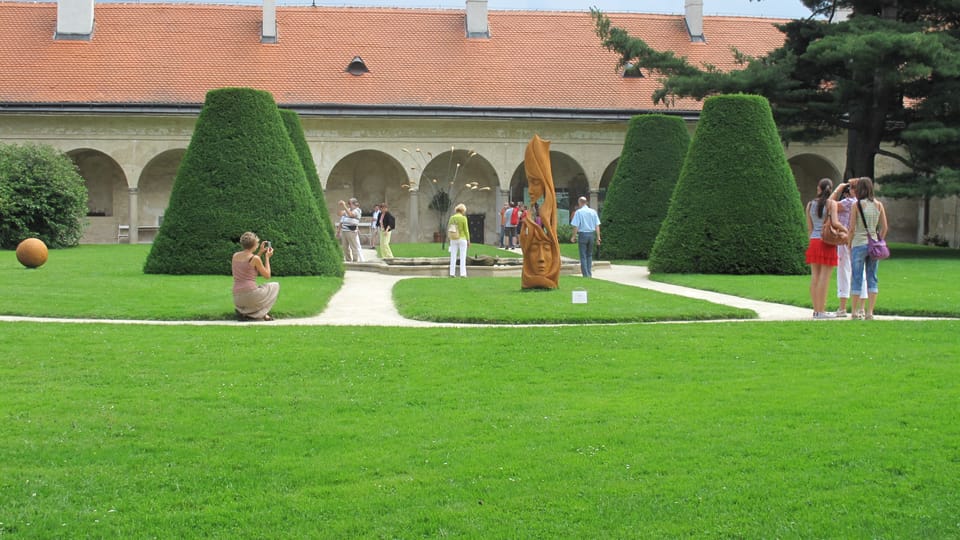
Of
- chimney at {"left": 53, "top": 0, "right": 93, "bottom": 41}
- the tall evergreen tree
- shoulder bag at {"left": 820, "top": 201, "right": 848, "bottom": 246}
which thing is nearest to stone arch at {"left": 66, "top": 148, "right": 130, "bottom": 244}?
chimney at {"left": 53, "top": 0, "right": 93, "bottom": 41}

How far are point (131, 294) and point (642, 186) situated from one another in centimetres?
1436

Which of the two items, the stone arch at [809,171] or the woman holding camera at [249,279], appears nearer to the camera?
the woman holding camera at [249,279]

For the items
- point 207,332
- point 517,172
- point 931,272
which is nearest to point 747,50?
point 517,172

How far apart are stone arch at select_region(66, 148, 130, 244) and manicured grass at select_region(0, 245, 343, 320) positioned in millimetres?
18396

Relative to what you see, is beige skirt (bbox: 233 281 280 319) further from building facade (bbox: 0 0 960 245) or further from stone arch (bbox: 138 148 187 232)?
stone arch (bbox: 138 148 187 232)

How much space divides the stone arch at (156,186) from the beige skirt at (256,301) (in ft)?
89.8

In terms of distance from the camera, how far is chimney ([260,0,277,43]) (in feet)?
132

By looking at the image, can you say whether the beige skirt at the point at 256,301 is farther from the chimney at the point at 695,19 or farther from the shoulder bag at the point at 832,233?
the chimney at the point at 695,19

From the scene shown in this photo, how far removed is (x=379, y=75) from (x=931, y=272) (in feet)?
73.2

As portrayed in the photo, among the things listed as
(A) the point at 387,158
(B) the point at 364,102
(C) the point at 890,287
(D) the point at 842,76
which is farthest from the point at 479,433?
(A) the point at 387,158

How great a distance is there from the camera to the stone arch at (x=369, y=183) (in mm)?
40250

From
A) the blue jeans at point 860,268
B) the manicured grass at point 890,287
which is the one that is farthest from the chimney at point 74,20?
the blue jeans at point 860,268

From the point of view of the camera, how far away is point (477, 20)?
138ft

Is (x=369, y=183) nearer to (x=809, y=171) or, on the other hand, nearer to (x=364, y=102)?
(x=364, y=102)
